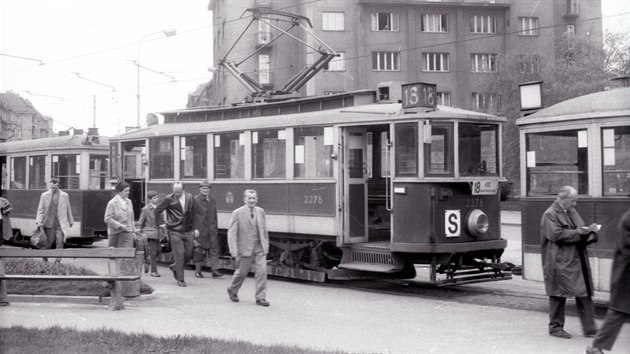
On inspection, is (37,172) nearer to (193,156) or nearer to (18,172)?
(18,172)

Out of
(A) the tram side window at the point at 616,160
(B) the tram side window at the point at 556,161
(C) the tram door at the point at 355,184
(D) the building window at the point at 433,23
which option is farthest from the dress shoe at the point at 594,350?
(D) the building window at the point at 433,23

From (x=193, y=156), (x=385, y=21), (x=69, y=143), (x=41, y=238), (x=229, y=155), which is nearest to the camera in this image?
(x=41, y=238)

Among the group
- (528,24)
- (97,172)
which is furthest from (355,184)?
(528,24)

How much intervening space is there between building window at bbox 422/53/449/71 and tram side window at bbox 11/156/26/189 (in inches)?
1360

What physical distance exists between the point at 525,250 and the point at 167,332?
5128 millimetres

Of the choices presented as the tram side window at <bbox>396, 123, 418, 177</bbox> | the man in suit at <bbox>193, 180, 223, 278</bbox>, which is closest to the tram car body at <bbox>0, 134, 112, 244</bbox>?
the man in suit at <bbox>193, 180, 223, 278</bbox>

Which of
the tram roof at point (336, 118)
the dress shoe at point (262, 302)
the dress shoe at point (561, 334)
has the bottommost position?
the dress shoe at point (561, 334)

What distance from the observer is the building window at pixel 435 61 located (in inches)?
2064

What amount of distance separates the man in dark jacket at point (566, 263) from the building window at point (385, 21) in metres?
43.8

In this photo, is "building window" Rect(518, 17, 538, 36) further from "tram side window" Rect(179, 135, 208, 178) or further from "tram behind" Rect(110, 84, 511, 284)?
"tram behind" Rect(110, 84, 511, 284)

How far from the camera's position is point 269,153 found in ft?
49.2

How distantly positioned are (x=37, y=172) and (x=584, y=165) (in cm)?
1562

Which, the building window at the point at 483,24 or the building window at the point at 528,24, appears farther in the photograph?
the building window at the point at 528,24

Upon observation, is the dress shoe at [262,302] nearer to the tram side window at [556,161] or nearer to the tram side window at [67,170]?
the tram side window at [556,161]
